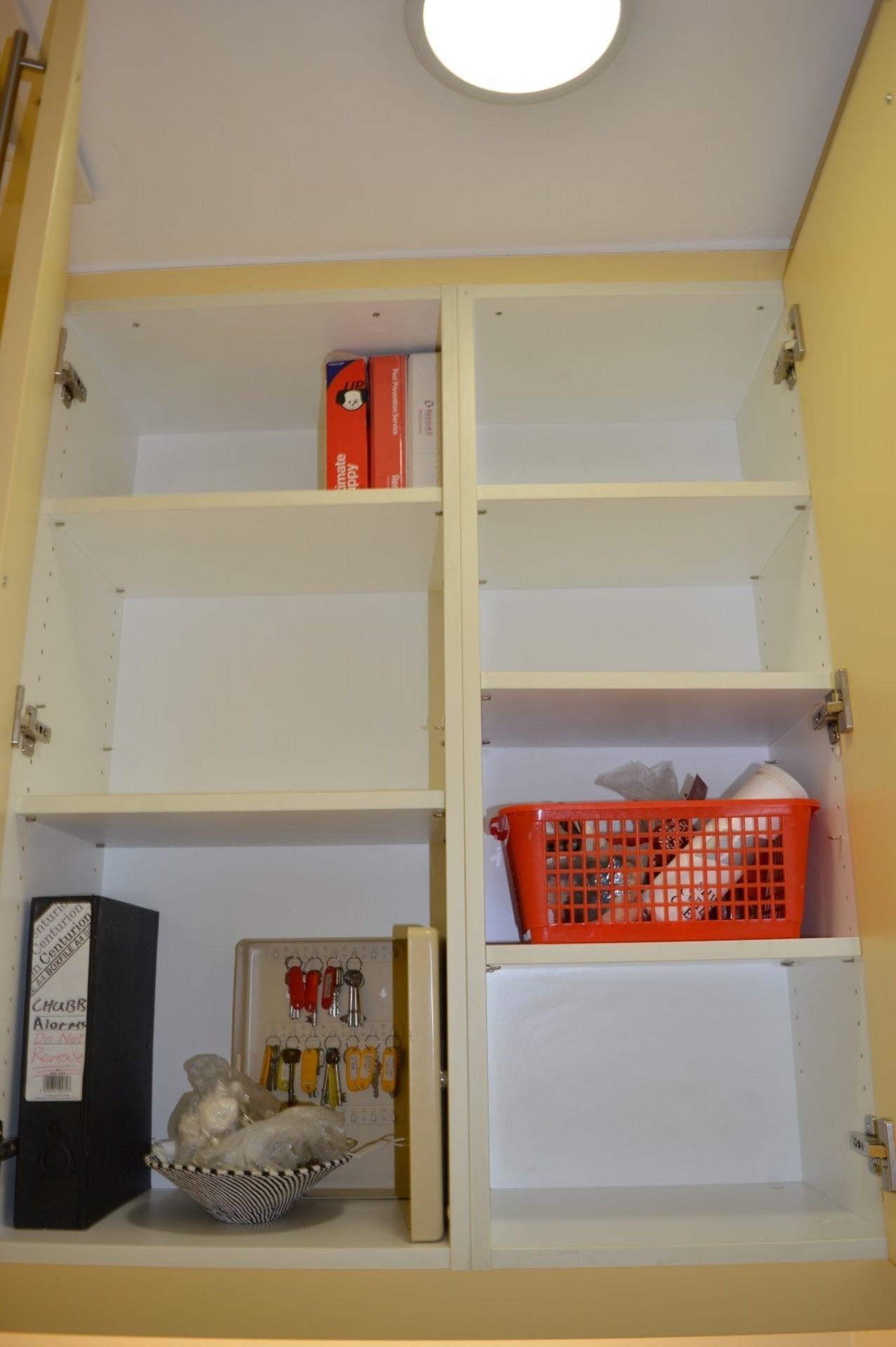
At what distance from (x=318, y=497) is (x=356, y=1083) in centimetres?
81

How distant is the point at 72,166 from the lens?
122cm

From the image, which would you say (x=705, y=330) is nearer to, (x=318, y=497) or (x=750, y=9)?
(x=750, y=9)

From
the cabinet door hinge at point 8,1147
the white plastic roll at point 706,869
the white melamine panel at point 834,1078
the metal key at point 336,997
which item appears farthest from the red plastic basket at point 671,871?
the cabinet door hinge at point 8,1147

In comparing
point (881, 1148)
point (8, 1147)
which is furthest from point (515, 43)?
point (8, 1147)

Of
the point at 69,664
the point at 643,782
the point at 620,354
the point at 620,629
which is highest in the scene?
the point at 620,354

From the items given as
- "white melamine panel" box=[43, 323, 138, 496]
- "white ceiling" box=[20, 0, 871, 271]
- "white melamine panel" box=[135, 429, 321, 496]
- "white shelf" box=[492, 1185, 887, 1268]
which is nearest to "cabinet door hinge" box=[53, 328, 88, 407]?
"white melamine panel" box=[43, 323, 138, 496]

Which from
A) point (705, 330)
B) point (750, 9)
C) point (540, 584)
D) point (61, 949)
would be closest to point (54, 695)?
point (61, 949)

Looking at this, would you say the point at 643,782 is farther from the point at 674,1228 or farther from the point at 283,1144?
the point at 283,1144

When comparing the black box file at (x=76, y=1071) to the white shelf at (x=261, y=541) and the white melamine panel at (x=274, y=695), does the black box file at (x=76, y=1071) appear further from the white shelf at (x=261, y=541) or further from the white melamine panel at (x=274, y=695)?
the white shelf at (x=261, y=541)

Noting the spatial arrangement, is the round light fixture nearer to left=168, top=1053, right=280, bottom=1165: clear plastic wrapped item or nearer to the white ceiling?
the white ceiling

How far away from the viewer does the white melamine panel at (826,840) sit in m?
1.28

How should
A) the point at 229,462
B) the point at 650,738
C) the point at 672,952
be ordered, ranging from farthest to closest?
1. the point at 229,462
2. the point at 650,738
3. the point at 672,952

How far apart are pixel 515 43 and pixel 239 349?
588 mm

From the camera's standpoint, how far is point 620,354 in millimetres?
1611
